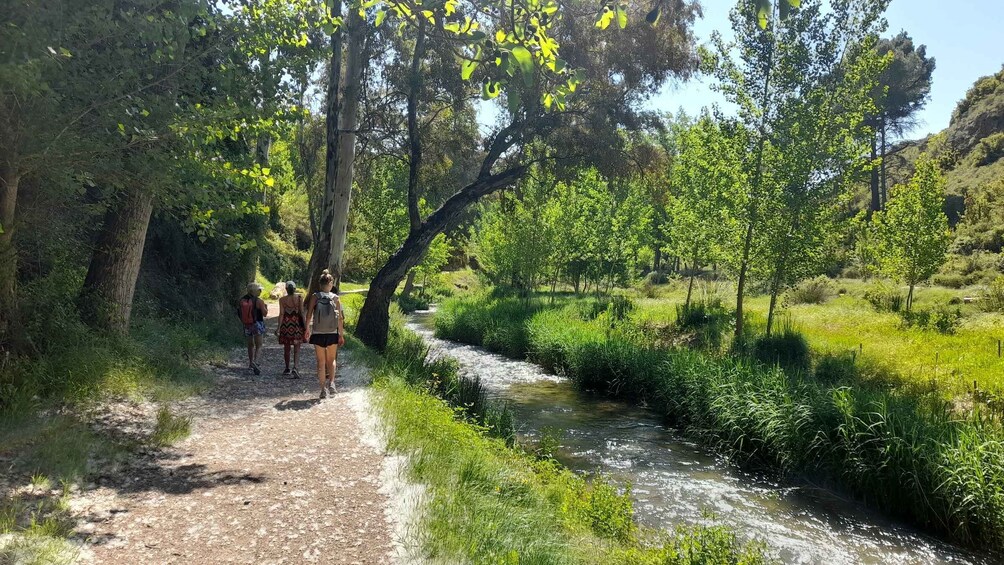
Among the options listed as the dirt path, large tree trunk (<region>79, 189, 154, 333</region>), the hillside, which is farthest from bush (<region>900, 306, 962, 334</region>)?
the hillside

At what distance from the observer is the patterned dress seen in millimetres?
9828

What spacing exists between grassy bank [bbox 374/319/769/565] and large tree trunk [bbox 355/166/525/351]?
271 inches

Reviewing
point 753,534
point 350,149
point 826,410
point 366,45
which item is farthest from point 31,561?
point 366,45

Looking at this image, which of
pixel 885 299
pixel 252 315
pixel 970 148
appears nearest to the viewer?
pixel 252 315

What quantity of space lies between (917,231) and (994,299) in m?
3.27

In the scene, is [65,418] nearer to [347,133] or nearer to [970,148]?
[347,133]

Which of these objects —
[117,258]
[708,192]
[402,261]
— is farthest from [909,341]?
[117,258]

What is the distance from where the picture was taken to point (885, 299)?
70.9 feet

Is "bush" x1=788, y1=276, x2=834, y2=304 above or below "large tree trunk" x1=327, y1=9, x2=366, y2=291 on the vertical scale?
below

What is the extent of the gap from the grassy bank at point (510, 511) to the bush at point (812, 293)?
70.1ft

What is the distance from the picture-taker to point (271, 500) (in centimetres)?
468

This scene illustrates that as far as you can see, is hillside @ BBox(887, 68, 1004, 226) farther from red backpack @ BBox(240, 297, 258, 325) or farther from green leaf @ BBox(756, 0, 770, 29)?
green leaf @ BBox(756, 0, 770, 29)

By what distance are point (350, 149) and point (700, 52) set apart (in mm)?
10053

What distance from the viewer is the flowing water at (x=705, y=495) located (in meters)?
6.57
